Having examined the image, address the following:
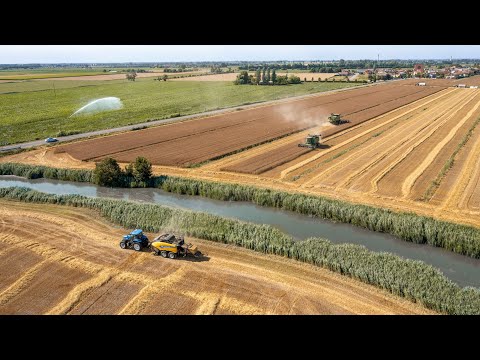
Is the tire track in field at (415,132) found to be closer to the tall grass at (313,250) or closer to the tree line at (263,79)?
the tall grass at (313,250)

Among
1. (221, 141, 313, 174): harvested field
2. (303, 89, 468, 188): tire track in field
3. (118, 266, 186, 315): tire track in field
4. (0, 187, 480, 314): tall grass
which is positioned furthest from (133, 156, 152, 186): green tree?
(118, 266, 186, 315): tire track in field

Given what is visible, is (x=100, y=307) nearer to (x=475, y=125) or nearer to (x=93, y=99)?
(x=475, y=125)

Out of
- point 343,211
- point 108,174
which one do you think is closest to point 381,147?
point 343,211

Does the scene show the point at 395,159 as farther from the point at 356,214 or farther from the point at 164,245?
the point at 164,245

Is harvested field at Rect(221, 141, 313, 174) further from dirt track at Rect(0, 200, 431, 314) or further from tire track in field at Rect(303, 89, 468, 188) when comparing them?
dirt track at Rect(0, 200, 431, 314)

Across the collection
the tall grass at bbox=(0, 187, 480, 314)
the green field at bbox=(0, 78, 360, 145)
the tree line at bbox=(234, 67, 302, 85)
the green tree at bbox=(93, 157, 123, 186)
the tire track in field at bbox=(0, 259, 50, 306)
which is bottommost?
the tire track in field at bbox=(0, 259, 50, 306)

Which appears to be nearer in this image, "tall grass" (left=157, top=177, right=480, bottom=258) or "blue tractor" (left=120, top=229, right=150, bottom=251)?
"blue tractor" (left=120, top=229, right=150, bottom=251)

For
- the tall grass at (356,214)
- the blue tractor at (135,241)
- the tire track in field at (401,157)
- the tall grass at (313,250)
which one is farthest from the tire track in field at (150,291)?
the tire track in field at (401,157)
